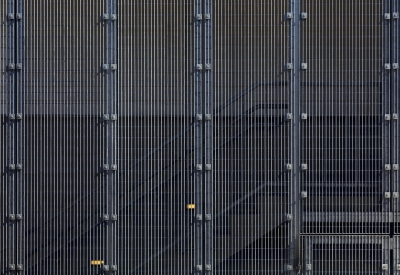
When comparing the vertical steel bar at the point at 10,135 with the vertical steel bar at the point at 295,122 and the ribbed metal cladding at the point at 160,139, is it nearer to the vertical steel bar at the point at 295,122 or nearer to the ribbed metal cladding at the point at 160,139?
the ribbed metal cladding at the point at 160,139

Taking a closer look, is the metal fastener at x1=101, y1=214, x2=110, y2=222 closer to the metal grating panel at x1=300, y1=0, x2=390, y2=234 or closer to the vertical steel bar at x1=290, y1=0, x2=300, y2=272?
the vertical steel bar at x1=290, y1=0, x2=300, y2=272

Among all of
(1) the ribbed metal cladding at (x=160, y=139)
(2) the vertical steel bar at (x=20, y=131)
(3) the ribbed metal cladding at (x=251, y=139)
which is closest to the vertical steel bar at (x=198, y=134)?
(1) the ribbed metal cladding at (x=160, y=139)

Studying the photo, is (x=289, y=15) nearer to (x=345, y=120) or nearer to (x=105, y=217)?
(x=345, y=120)

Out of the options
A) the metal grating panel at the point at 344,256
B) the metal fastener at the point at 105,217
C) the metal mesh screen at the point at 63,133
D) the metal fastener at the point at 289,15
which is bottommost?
the metal grating panel at the point at 344,256

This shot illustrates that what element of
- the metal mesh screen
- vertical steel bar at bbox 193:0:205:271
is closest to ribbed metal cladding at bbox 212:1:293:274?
vertical steel bar at bbox 193:0:205:271

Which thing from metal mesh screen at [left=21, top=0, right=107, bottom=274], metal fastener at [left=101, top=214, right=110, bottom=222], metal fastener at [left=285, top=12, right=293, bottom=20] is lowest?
metal fastener at [left=101, top=214, right=110, bottom=222]

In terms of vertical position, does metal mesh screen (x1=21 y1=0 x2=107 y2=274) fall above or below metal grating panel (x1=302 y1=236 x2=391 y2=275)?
above
